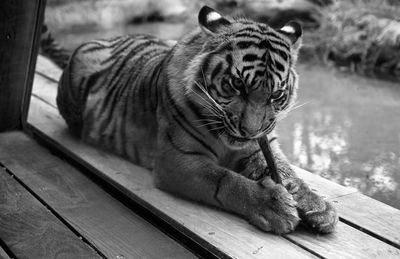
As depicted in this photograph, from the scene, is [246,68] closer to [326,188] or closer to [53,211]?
[326,188]

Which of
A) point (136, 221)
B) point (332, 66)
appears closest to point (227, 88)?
point (136, 221)

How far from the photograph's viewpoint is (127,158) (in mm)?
3326

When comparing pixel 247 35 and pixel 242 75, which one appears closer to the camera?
pixel 242 75

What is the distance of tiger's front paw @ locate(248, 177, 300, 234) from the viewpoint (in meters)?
2.46

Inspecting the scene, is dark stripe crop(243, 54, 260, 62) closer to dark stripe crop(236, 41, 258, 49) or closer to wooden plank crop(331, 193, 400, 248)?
dark stripe crop(236, 41, 258, 49)

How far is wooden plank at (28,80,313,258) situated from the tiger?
51mm

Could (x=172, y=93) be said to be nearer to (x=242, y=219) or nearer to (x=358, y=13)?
(x=242, y=219)

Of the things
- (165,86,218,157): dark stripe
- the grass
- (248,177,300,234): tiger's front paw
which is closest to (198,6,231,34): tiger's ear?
(165,86,218,157): dark stripe

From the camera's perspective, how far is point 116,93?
11.4 feet

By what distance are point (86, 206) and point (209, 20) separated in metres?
1.06

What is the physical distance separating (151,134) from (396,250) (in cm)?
139

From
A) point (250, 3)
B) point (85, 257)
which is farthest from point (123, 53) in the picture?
point (250, 3)

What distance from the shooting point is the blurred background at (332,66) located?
4.07m

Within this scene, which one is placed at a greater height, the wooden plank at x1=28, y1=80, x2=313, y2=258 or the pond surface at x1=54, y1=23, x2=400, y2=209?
the pond surface at x1=54, y1=23, x2=400, y2=209
